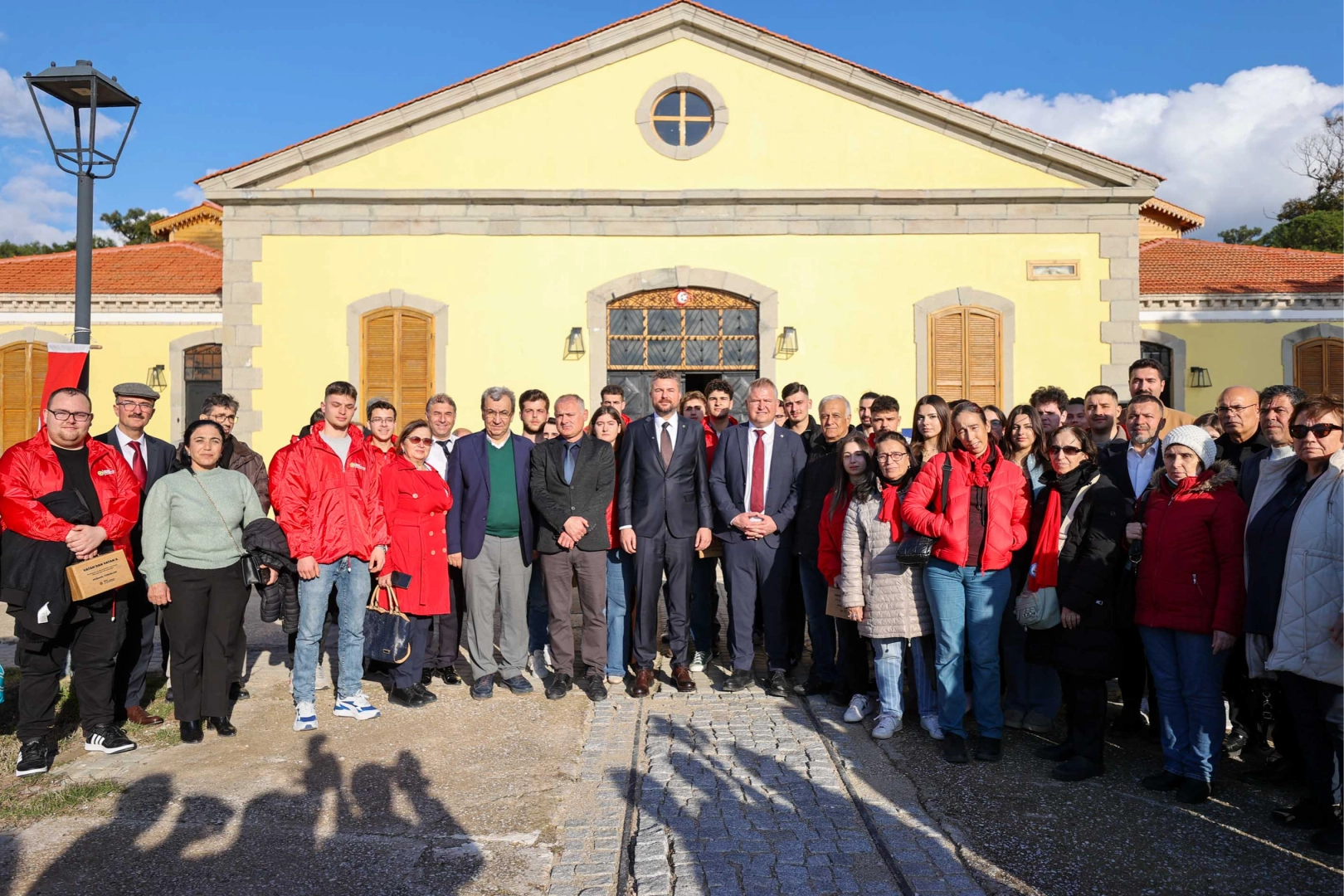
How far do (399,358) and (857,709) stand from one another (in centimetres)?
923

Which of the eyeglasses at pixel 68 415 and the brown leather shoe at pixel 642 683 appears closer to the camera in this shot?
the eyeglasses at pixel 68 415

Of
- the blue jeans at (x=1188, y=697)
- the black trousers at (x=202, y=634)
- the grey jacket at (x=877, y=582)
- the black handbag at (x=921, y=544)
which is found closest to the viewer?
the blue jeans at (x=1188, y=697)

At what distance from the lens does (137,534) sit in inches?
222

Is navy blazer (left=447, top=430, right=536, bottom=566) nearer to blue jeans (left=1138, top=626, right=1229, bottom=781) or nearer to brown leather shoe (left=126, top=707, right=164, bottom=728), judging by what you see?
brown leather shoe (left=126, top=707, right=164, bottom=728)

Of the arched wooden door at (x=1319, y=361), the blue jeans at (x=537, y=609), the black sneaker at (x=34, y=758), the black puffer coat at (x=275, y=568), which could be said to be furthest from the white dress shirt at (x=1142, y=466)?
the arched wooden door at (x=1319, y=361)

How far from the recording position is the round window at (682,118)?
12.8m

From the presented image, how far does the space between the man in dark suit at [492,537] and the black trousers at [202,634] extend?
4.61 feet

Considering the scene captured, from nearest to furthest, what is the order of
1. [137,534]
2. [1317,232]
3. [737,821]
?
1. [737,821]
2. [137,534]
3. [1317,232]

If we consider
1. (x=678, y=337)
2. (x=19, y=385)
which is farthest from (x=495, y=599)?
(x=19, y=385)

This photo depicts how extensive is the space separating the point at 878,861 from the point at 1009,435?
107 inches

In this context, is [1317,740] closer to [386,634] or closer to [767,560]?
[767,560]

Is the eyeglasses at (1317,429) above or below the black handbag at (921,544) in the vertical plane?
above

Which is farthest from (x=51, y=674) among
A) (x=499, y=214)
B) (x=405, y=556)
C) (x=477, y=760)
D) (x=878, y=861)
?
(x=499, y=214)

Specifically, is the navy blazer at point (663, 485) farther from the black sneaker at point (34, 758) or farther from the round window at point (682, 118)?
the round window at point (682, 118)
